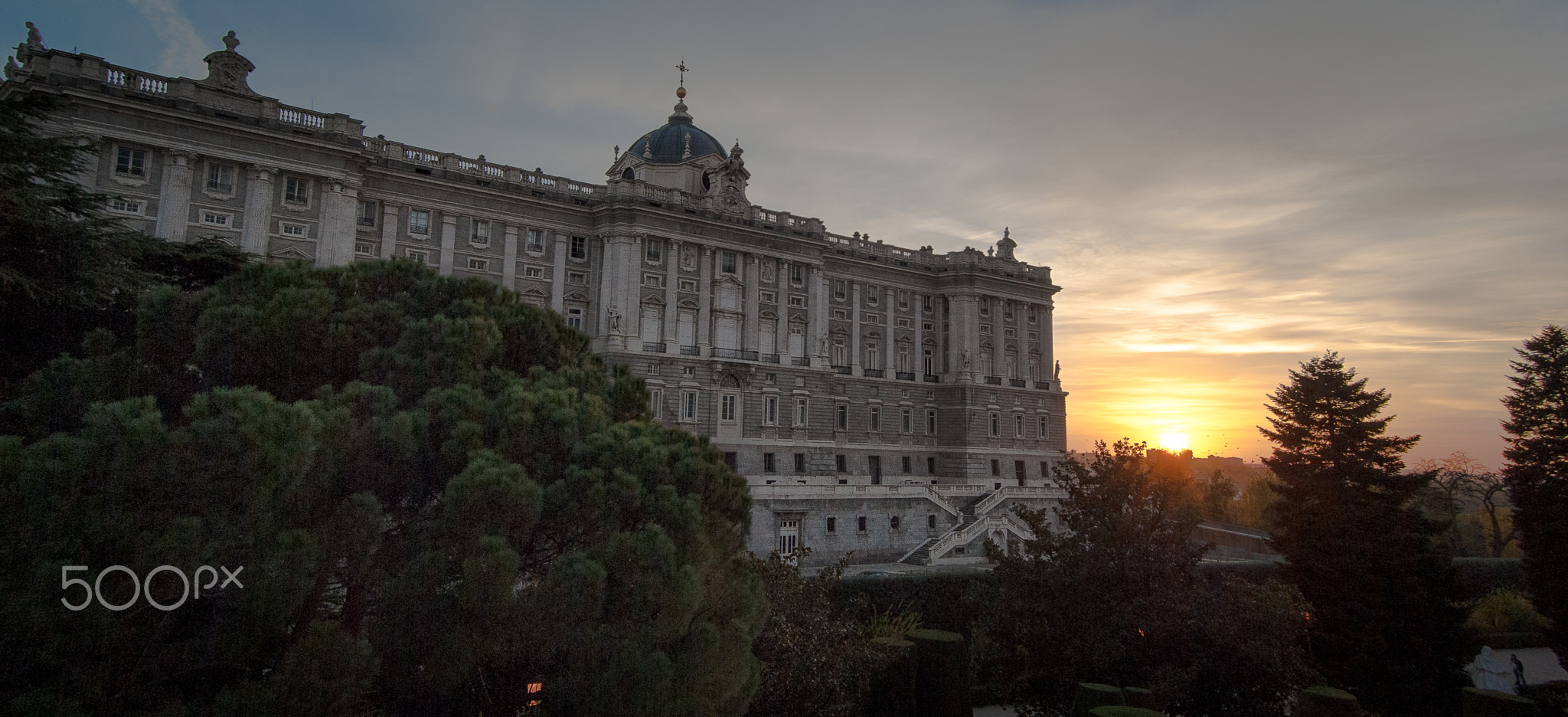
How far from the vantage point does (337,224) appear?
36.9m

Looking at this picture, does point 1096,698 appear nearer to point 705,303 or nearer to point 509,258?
point 705,303

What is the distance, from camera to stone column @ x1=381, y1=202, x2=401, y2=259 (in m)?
39.4

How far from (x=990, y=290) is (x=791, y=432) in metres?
20.1

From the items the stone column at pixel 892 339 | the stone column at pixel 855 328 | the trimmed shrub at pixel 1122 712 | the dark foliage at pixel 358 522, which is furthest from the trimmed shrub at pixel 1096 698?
the stone column at pixel 892 339

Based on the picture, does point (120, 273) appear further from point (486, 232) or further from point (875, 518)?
point (875, 518)

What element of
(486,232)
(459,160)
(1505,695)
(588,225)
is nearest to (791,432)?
(588,225)

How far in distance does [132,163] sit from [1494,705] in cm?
4701

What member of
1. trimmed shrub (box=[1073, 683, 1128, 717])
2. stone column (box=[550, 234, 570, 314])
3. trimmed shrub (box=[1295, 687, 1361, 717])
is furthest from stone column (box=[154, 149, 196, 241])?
trimmed shrub (box=[1295, 687, 1361, 717])

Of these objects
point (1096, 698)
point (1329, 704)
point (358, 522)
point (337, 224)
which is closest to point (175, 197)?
point (337, 224)

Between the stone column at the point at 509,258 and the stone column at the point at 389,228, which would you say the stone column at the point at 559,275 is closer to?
the stone column at the point at 509,258

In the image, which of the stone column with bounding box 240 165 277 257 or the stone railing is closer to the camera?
the stone column with bounding box 240 165 277 257

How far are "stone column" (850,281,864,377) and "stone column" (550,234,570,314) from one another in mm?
19477

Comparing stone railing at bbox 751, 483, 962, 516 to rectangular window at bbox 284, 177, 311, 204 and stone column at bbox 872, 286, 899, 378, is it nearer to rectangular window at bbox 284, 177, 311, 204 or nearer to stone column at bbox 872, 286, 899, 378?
stone column at bbox 872, 286, 899, 378

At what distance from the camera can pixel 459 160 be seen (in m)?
41.7
